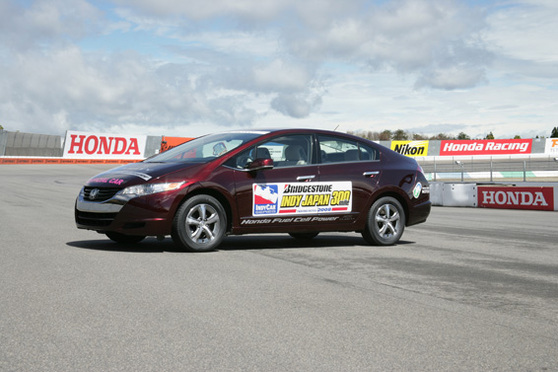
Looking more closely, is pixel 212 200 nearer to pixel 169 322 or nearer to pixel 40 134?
pixel 169 322

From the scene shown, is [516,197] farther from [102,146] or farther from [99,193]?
[102,146]

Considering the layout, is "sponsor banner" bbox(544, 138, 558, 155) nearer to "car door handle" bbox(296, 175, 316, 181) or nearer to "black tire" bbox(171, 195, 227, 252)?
"car door handle" bbox(296, 175, 316, 181)

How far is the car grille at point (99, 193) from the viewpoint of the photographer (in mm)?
8578

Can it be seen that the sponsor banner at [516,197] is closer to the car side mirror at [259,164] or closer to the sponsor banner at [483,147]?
the car side mirror at [259,164]

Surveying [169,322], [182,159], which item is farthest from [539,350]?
[182,159]

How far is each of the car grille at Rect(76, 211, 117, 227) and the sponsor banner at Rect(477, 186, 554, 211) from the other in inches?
631

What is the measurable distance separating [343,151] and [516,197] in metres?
13.6

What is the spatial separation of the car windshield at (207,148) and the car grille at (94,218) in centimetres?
114

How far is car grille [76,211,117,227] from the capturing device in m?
8.56

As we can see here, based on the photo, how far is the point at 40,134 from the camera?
54.8m

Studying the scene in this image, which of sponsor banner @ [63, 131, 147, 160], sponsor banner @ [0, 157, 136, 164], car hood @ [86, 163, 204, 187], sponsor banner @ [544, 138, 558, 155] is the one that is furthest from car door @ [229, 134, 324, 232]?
sponsor banner @ [544, 138, 558, 155]

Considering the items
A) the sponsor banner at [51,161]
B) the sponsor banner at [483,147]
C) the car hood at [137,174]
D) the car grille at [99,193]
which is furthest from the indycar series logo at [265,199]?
the sponsor banner at [483,147]

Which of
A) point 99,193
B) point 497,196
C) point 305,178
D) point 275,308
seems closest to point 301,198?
point 305,178

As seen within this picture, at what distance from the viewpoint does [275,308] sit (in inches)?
217
